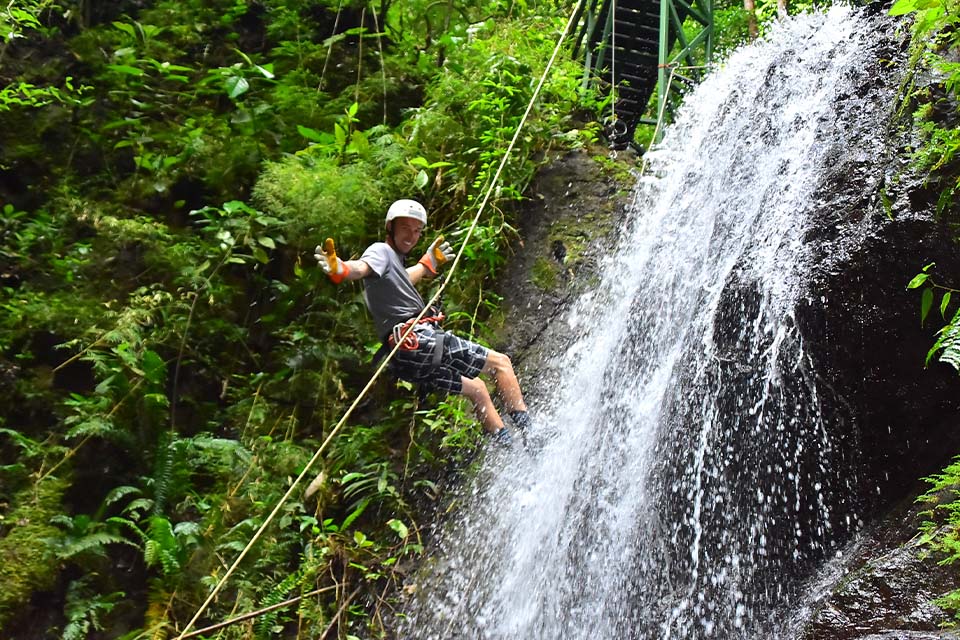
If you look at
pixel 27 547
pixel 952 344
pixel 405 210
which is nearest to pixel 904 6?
pixel 952 344

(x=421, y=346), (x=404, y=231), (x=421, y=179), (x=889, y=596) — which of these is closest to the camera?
(x=889, y=596)

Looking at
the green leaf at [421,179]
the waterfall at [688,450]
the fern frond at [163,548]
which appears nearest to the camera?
the waterfall at [688,450]

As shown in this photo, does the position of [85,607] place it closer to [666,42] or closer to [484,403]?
[484,403]

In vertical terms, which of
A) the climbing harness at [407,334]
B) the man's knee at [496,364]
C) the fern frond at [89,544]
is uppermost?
the climbing harness at [407,334]

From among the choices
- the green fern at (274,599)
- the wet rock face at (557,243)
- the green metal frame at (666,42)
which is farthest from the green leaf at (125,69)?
the green fern at (274,599)

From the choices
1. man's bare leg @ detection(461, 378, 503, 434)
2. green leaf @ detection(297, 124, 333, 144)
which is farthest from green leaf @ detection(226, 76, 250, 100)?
man's bare leg @ detection(461, 378, 503, 434)

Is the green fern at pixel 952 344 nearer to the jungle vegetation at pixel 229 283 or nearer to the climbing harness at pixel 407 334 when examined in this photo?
the jungle vegetation at pixel 229 283

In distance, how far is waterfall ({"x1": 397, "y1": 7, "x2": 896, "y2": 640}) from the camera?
4.40m

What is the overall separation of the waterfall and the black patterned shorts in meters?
0.78

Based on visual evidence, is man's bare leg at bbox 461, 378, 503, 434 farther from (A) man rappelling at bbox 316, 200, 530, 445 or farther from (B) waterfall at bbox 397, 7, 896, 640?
(B) waterfall at bbox 397, 7, 896, 640

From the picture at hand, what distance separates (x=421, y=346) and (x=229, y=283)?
291 centimetres

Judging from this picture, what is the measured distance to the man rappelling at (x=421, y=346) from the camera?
4730mm

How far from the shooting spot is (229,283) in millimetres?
6887

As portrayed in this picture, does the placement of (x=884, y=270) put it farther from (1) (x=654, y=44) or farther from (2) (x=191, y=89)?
(2) (x=191, y=89)
